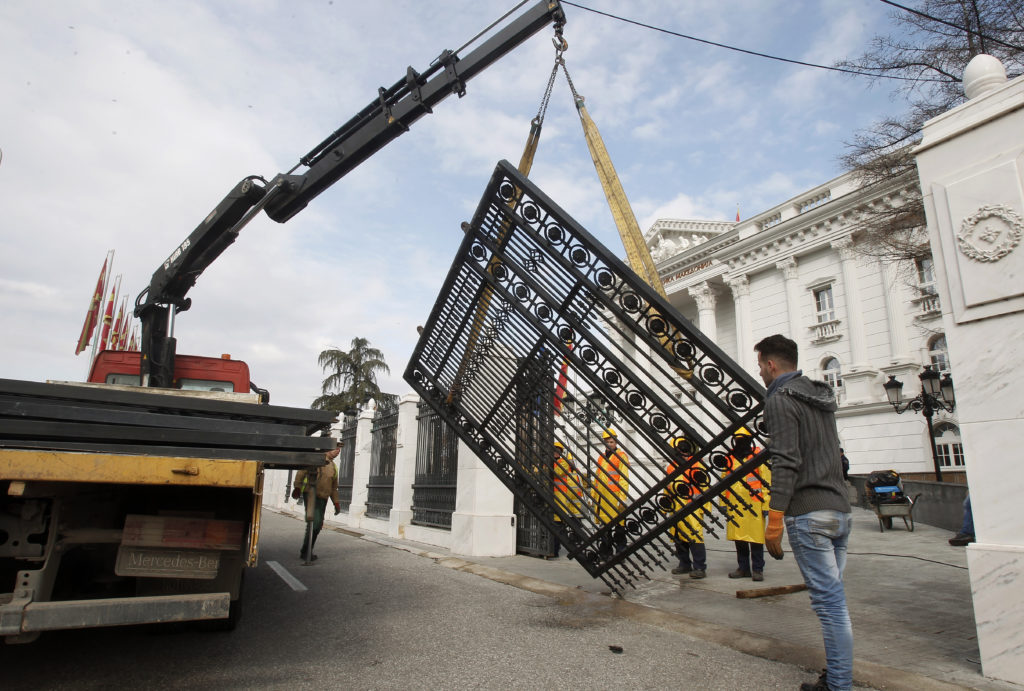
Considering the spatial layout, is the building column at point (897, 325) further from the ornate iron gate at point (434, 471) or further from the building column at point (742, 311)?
the ornate iron gate at point (434, 471)

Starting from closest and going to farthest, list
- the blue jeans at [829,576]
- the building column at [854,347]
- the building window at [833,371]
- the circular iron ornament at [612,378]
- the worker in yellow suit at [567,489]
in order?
the blue jeans at [829,576] → the circular iron ornament at [612,378] → the worker in yellow suit at [567,489] → the building column at [854,347] → the building window at [833,371]

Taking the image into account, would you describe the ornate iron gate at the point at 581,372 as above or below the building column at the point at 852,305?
below

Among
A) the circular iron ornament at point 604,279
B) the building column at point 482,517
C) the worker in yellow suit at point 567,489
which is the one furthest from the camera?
the building column at point 482,517

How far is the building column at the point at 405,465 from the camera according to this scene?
11766 millimetres

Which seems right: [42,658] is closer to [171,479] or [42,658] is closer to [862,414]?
[171,479]

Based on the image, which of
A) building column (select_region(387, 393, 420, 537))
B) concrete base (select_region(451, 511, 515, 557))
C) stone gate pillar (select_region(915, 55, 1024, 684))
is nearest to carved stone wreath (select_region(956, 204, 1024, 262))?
stone gate pillar (select_region(915, 55, 1024, 684))

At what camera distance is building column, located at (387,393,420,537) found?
38.6 feet

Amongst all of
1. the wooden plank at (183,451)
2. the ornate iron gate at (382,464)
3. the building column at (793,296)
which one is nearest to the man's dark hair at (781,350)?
the wooden plank at (183,451)

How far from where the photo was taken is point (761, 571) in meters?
6.74

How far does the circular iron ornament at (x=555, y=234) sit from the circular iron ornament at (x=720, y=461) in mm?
2016

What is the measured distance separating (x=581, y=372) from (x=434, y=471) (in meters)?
6.59

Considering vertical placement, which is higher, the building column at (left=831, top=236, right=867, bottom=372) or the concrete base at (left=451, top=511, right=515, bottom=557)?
the building column at (left=831, top=236, right=867, bottom=372)

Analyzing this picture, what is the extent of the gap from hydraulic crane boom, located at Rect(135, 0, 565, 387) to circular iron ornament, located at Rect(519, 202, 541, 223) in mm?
4146

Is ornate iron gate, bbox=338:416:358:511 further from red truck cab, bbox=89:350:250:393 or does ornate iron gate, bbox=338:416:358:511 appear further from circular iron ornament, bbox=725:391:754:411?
circular iron ornament, bbox=725:391:754:411
